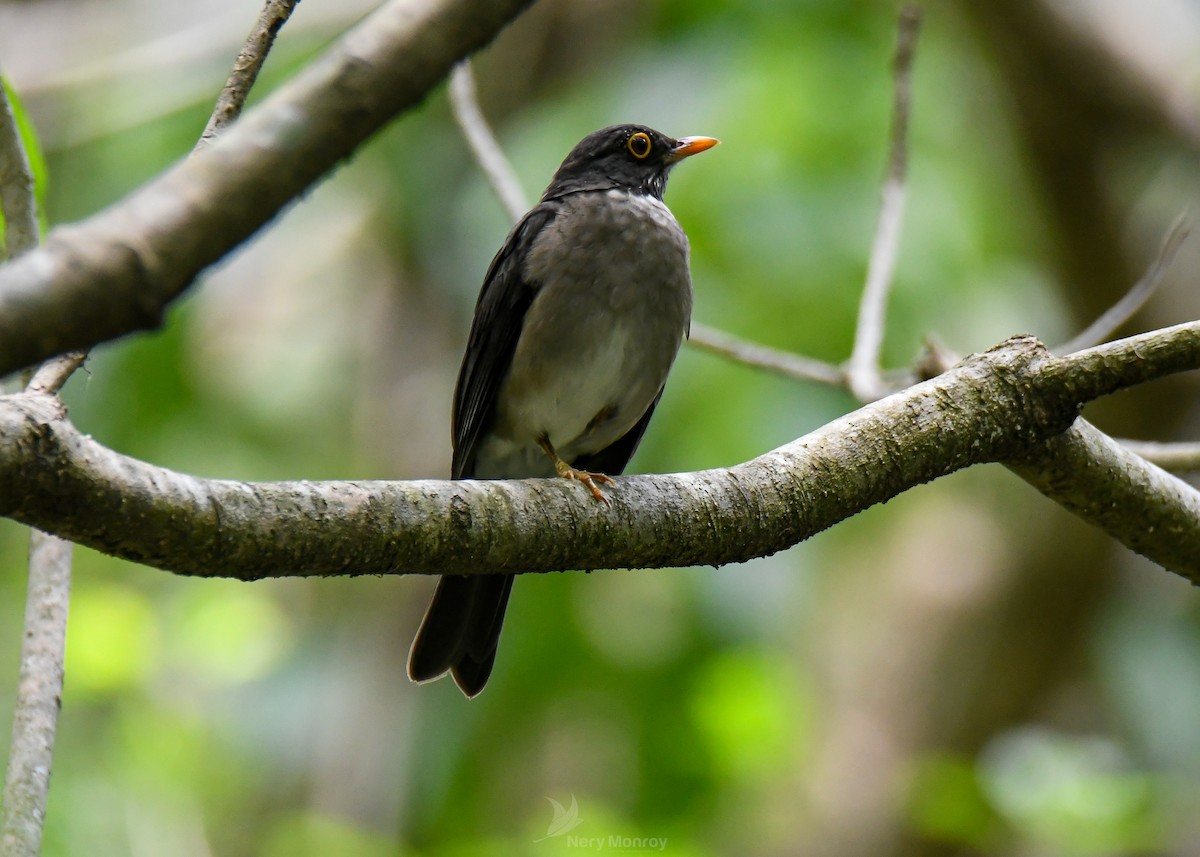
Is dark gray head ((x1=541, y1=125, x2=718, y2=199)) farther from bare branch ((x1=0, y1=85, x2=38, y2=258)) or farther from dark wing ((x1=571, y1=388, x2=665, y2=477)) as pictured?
bare branch ((x1=0, y1=85, x2=38, y2=258))

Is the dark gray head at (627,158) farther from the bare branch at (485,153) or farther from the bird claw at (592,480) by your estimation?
the bird claw at (592,480)

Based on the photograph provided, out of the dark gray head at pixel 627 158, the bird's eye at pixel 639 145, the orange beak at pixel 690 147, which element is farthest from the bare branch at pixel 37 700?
the orange beak at pixel 690 147

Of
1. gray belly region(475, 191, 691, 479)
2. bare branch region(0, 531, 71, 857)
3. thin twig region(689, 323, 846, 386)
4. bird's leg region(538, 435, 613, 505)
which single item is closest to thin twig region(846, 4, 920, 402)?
thin twig region(689, 323, 846, 386)

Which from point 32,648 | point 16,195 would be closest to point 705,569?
point 32,648

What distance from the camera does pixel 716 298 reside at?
6.08 metres

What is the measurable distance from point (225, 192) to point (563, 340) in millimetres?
2971

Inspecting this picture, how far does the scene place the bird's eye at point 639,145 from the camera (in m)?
4.98

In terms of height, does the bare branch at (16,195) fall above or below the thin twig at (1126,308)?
below

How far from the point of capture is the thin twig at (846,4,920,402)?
4.04 metres

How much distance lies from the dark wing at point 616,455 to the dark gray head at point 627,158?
0.89m

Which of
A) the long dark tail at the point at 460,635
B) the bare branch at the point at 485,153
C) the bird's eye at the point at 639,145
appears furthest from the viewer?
the bird's eye at the point at 639,145

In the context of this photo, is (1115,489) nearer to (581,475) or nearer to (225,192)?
(581,475)

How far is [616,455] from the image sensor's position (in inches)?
193

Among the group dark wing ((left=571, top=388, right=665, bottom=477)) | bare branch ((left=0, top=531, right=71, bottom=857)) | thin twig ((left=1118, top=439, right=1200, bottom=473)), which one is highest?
dark wing ((left=571, top=388, right=665, bottom=477))
